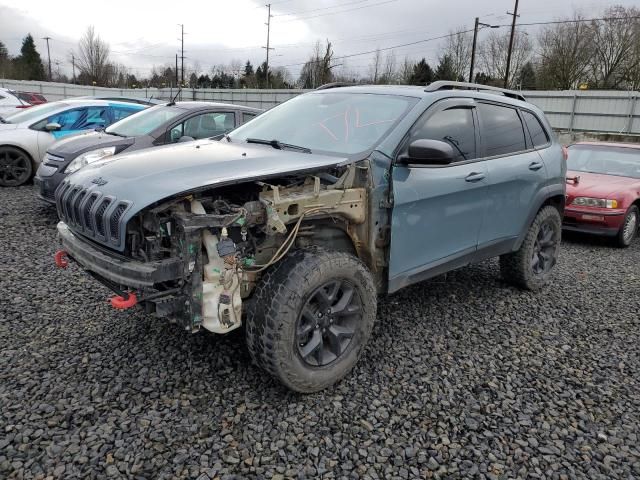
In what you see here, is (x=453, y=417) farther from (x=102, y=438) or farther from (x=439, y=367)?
(x=102, y=438)

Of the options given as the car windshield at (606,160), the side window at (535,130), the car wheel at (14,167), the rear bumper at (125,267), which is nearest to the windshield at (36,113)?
the car wheel at (14,167)

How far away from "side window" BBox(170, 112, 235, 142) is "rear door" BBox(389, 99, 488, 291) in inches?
166

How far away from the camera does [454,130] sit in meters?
3.80

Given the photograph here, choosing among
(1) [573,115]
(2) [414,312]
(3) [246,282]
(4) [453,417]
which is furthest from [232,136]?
(1) [573,115]

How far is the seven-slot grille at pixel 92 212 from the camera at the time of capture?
8.18 feet

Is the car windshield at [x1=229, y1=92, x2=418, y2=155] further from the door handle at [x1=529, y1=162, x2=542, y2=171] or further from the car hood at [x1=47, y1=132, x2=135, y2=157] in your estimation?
the car hood at [x1=47, y1=132, x2=135, y2=157]

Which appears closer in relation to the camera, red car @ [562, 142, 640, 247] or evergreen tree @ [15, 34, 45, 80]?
red car @ [562, 142, 640, 247]

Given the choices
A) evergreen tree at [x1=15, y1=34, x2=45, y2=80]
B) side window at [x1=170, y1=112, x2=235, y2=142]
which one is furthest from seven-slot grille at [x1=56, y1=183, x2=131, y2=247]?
evergreen tree at [x1=15, y1=34, x2=45, y2=80]

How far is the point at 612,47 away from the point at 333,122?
44.8 m

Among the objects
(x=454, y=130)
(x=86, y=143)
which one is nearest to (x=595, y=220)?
(x=454, y=130)

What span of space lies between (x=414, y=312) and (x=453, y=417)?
4.74 feet

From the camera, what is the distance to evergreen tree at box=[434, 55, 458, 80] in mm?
44581

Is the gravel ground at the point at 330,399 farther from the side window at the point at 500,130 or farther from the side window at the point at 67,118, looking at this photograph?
the side window at the point at 67,118

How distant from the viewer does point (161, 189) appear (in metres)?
2.44
